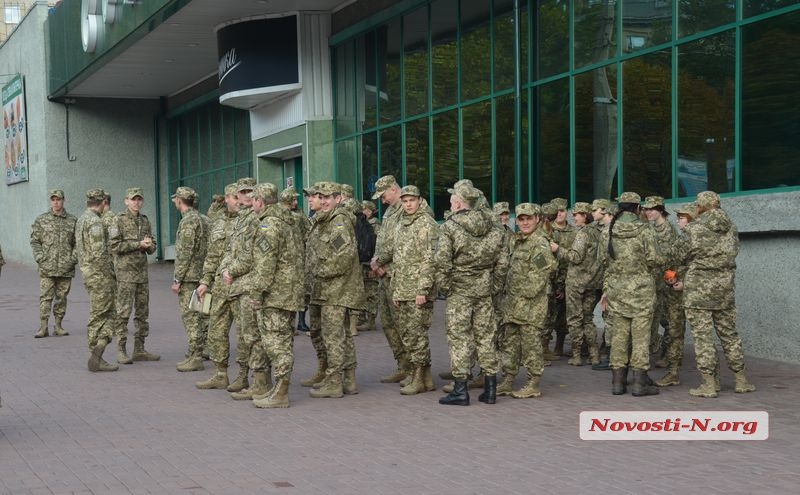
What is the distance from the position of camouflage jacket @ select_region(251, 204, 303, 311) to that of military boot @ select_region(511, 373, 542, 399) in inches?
83.3

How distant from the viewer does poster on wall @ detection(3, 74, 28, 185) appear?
123 feet

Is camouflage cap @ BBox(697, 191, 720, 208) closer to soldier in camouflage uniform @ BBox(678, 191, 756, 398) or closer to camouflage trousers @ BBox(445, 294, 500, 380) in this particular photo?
soldier in camouflage uniform @ BBox(678, 191, 756, 398)

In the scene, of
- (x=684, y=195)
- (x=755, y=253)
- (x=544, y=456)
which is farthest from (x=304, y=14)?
(x=544, y=456)

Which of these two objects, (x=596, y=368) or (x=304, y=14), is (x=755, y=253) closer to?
(x=596, y=368)

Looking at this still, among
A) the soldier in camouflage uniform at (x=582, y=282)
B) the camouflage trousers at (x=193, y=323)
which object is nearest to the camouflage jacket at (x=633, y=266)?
the soldier in camouflage uniform at (x=582, y=282)

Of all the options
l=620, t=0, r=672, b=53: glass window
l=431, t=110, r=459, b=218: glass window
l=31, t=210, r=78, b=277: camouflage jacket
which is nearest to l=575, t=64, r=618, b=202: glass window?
l=620, t=0, r=672, b=53: glass window

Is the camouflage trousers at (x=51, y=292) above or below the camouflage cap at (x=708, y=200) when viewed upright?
below

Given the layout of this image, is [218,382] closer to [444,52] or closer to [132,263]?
[132,263]

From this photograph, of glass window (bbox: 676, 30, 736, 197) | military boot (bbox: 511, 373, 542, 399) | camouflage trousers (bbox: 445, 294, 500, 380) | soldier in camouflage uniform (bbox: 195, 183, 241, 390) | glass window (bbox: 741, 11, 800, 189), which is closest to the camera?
camouflage trousers (bbox: 445, 294, 500, 380)

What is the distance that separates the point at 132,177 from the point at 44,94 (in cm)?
394

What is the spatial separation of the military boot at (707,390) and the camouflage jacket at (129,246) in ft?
20.6

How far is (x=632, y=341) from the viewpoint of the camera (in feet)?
32.5

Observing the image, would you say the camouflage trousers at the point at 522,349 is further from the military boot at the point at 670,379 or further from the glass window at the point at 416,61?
the glass window at the point at 416,61

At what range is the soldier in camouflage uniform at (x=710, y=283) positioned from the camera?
966 centimetres
